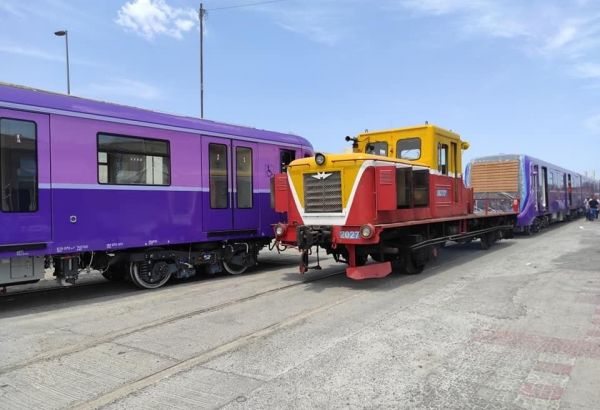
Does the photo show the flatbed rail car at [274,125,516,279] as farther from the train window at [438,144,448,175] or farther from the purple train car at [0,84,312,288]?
the purple train car at [0,84,312,288]

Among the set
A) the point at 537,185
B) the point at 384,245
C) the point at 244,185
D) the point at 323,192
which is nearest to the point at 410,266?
the point at 384,245

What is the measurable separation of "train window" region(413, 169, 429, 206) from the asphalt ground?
1622 millimetres

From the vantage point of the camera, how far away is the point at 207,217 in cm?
999

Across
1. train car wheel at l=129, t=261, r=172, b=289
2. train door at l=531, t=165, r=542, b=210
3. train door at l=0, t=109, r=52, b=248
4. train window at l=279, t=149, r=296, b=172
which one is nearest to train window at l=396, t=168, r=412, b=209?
train window at l=279, t=149, r=296, b=172

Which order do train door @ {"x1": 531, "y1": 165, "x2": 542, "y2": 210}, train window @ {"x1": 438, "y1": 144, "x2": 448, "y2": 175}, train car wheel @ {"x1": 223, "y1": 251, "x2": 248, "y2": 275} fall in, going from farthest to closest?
train door @ {"x1": 531, "y1": 165, "x2": 542, "y2": 210} → train window @ {"x1": 438, "y1": 144, "x2": 448, "y2": 175} → train car wheel @ {"x1": 223, "y1": 251, "x2": 248, "y2": 275}

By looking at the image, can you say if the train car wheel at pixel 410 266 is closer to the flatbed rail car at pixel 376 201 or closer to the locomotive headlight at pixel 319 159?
the flatbed rail car at pixel 376 201

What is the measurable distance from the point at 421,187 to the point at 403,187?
3.55ft

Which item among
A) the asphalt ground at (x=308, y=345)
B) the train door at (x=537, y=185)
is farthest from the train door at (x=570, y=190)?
the asphalt ground at (x=308, y=345)

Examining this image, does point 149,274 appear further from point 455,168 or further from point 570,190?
point 570,190

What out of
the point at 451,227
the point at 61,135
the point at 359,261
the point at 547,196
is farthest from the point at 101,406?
the point at 547,196

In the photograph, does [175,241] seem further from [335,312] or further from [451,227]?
[451,227]

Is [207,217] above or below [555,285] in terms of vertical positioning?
above

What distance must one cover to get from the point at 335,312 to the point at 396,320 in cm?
93

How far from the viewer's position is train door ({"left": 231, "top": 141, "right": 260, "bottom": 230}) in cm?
1058
